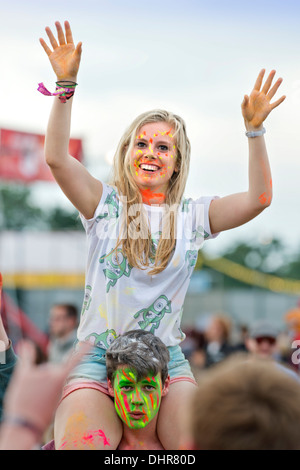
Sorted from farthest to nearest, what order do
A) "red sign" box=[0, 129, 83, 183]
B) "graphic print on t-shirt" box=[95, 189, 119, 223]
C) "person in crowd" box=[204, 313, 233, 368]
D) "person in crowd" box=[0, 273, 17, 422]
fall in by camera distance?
1. "red sign" box=[0, 129, 83, 183]
2. "person in crowd" box=[204, 313, 233, 368]
3. "graphic print on t-shirt" box=[95, 189, 119, 223]
4. "person in crowd" box=[0, 273, 17, 422]

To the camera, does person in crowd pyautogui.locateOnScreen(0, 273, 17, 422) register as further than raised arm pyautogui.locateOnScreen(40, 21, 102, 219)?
No

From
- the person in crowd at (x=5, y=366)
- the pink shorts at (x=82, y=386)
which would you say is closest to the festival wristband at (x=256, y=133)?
the pink shorts at (x=82, y=386)

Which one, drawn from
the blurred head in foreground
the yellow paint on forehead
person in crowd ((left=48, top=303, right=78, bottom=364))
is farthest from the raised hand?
person in crowd ((left=48, top=303, right=78, bottom=364))

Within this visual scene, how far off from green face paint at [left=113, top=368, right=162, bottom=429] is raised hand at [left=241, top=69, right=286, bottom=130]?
1.07 metres

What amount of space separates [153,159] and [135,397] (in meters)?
1.00

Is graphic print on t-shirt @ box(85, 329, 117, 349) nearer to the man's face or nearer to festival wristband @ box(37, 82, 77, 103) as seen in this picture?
the man's face

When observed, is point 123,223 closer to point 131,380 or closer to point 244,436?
point 131,380

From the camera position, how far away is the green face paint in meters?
2.54

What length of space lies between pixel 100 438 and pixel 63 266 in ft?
40.9

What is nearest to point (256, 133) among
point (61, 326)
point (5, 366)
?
point (5, 366)

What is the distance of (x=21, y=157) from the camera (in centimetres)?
1219

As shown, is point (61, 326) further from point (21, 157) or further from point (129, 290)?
point (21, 157)

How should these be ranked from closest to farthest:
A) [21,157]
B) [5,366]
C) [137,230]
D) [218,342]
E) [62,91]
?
1. [5,366]
2. [62,91]
3. [137,230]
4. [218,342]
5. [21,157]
